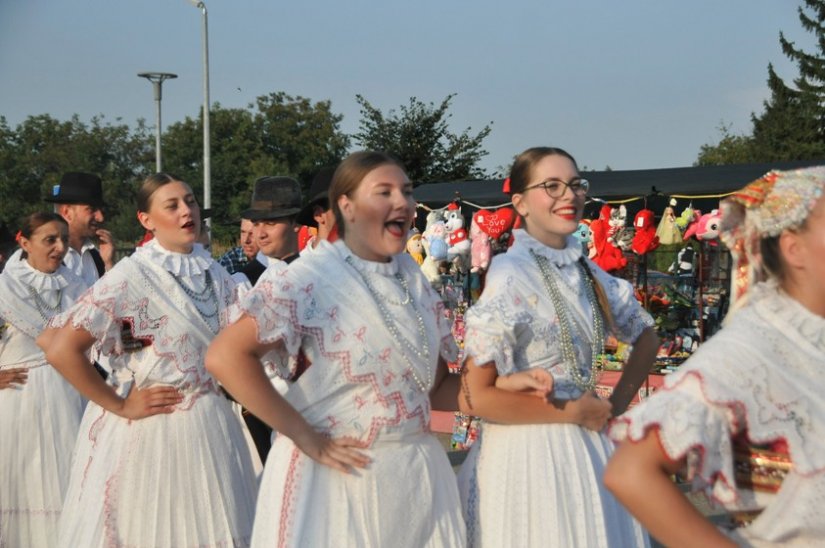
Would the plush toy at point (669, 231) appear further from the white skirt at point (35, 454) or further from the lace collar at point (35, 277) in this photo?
the white skirt at point (35, 454)

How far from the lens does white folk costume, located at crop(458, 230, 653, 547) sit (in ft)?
11.2

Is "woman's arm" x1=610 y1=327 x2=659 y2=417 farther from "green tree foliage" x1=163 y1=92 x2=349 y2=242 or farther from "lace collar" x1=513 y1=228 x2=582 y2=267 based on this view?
"green tree foliage" x1=163 y1=92 x2=349 y2=242

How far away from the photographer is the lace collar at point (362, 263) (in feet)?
11.5

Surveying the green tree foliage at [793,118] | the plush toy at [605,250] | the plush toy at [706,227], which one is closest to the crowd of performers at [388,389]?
the plush toy at [605,250]

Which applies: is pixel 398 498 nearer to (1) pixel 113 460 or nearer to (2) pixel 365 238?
(2) pixel 365 238

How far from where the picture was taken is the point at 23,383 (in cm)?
625

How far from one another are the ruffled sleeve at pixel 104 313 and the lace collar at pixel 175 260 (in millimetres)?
180

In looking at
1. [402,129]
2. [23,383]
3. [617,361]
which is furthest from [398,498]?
[402,129]

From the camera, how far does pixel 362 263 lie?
3.52m

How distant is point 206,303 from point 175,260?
9.3 inches

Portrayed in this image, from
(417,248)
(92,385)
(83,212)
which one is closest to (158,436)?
(92,385)

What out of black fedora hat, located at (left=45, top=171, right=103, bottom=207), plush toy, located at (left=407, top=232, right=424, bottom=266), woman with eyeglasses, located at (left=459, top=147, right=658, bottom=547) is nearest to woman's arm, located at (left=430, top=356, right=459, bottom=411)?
woman with eyeglasses, located at (left=459, top=147, right=658, bottom=547)

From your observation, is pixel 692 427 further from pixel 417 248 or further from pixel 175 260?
pixel 417 248

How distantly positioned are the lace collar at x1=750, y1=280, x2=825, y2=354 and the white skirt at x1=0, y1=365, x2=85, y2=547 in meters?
5.00
